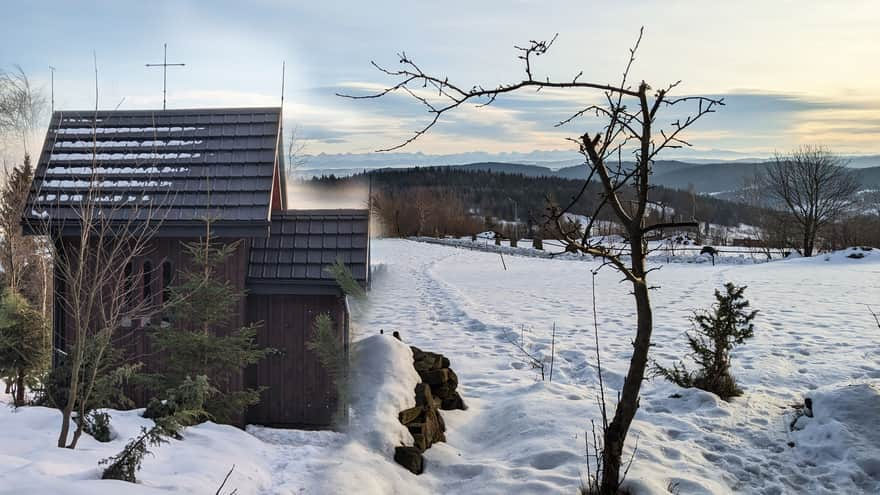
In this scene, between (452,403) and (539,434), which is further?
(452,403)

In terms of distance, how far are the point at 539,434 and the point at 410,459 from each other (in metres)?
1.52

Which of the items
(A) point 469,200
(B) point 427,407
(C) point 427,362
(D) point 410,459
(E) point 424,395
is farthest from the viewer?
(A) point 469,200

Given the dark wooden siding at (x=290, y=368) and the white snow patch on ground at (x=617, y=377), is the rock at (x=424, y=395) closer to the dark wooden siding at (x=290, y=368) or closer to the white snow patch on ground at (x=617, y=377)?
the white snow patch on ground at (x=617, y=377)

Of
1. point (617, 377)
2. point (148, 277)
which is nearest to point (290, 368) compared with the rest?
point (148, 277)

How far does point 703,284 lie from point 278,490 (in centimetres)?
1973

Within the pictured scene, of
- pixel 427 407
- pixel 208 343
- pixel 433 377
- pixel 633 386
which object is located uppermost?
pixel 633 386

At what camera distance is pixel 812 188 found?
121 ft

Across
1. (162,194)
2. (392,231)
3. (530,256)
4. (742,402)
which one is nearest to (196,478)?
(162,194)

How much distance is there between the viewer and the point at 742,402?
841cm

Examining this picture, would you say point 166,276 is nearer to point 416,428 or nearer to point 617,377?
point 416,428

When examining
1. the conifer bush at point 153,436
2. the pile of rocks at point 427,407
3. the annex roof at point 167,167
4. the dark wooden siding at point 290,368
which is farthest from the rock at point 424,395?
the annex roof at point 167,167

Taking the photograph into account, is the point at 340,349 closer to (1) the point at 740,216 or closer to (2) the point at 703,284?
(2) the point at 703,284

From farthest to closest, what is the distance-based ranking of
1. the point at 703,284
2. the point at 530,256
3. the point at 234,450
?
1. the point at 530,256
2. the point at 703,284
3. the point at 234,450

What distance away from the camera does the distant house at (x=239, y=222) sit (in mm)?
9680
